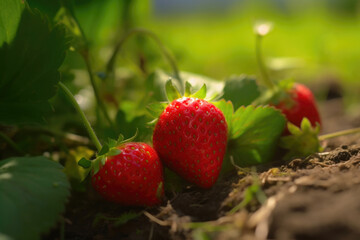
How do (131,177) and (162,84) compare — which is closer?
(131,177)

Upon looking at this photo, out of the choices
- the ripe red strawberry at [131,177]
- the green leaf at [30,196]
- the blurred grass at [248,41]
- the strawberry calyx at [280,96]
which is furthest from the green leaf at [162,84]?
the green leaf at [30,196]

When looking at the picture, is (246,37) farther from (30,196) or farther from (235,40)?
(30,196)

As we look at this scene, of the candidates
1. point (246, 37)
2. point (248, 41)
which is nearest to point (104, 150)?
point (248, 41)

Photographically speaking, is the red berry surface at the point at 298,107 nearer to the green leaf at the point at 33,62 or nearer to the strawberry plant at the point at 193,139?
the strawberry plant at the point at 193,139

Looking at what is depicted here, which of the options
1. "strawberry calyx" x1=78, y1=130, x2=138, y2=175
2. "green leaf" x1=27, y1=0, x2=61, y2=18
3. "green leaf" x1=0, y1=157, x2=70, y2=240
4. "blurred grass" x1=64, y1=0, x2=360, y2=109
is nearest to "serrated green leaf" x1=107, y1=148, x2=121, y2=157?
"strawberry calyx" x1=78, y1=130, x2=138, y2=175

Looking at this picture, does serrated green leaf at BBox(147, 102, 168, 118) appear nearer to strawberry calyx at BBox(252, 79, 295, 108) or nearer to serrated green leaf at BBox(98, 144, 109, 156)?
serrated green leaf at BBox(98, 144, 109, 156)
